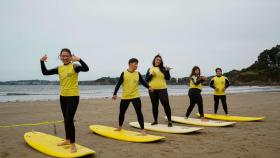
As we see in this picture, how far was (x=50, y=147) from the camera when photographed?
18.8 ft

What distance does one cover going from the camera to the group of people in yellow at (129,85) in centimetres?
551

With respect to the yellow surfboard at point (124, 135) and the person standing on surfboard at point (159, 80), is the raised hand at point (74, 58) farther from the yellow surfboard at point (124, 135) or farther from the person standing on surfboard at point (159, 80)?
the person standing on surfboard at point (159, 80)

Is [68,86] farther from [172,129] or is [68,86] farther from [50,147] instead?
[172,129]

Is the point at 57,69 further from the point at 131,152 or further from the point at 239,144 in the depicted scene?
the point at 239,144

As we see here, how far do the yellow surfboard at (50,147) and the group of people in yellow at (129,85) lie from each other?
172mm

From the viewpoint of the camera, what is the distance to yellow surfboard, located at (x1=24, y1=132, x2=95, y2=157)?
17.3 ft

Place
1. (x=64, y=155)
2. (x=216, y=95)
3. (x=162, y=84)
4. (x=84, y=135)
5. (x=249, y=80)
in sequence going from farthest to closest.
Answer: (x=249, y=80) < (x=216, y=95) < (x=162, y=84) < (x=84, y=135) < (x=64, y=155)

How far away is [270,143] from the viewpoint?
6.31 m

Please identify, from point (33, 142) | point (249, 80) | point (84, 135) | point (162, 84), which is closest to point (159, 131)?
point (162, 84)

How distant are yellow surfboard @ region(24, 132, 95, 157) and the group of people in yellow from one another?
0.17m

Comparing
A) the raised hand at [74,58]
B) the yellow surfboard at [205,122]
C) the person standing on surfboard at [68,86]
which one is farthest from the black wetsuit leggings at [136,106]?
→ the yellow surfboard at [205,122]

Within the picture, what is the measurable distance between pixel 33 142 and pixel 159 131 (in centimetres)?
335

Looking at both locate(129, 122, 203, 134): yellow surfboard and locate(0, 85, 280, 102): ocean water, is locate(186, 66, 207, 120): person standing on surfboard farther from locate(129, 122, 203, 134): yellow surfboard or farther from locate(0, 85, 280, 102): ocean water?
locate(0, 85, 280, 102): ocean water

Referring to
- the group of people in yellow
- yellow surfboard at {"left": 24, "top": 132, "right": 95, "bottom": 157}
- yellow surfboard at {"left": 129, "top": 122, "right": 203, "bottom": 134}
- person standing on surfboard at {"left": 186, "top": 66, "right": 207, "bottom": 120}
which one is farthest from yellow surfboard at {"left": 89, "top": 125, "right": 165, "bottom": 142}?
person standing on surfboard at {"left": 186, "top": 66, "right": 207, "bottom": 120}
